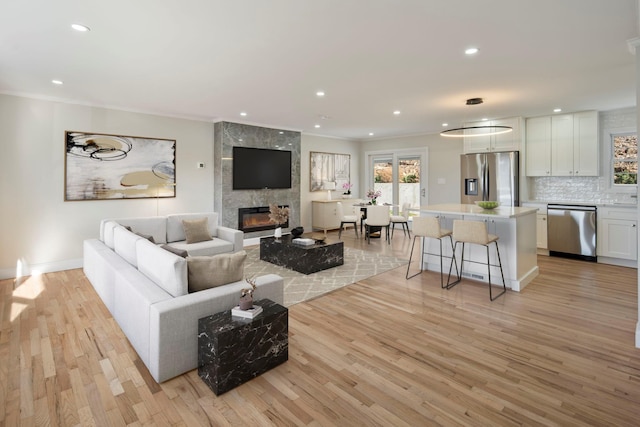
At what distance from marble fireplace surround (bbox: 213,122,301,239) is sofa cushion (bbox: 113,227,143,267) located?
2.87 m

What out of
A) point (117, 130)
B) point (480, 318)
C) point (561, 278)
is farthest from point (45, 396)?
point (561, 278)

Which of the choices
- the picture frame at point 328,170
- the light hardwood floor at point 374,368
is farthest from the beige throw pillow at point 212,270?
the picture frame at point 328,170

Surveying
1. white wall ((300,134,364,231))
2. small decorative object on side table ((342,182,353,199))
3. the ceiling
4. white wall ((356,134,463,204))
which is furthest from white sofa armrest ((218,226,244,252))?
white wall ((356,134,463,204))

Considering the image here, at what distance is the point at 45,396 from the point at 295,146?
6.58 metres

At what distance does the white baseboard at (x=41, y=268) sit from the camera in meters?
4.77

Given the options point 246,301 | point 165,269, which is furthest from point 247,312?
point 165,269

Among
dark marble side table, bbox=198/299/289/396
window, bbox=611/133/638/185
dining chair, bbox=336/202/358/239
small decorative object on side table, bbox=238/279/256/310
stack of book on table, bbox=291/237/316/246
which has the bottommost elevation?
dark marble side table, bbox=198/299/289/396

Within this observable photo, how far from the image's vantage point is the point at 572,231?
5758 millimetres

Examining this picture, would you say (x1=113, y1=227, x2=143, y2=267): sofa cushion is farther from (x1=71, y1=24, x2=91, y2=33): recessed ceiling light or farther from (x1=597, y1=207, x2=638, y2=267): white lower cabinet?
(x1=597, y1=207, x2=638, y2=267): white lower cabinet

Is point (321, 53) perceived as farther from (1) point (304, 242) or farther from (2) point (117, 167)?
(2) point (117, 167)

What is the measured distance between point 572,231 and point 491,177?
5.50 feet

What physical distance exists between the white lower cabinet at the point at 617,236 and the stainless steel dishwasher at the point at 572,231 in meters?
0.10

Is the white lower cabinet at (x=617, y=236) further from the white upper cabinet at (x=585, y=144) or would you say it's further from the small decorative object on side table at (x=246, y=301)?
the small decorative object on side table at (x=246, y=301)

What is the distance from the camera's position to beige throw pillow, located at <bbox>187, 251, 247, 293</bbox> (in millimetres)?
2574
